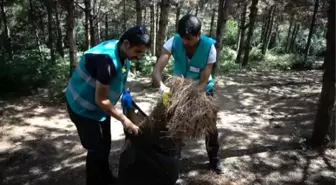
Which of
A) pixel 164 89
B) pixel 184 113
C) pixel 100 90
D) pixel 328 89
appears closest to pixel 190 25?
pixel 164 89

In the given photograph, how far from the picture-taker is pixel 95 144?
115 inches

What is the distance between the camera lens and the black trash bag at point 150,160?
8.69 ft

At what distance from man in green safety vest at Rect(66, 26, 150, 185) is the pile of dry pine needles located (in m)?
0.25

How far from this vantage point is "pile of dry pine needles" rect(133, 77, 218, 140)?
2.38 m

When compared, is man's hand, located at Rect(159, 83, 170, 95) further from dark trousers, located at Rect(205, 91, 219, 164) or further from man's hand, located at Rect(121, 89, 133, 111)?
dark trousers, located at Rect(205, 91, 219, 164)

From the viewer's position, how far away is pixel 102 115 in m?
2.92

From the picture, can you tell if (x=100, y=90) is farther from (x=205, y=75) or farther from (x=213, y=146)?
(x=213, y=146)

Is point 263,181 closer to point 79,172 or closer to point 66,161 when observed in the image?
point 79,172

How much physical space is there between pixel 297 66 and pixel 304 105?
Result: 9.38 metres

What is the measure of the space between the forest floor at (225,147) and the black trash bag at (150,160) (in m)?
0.79

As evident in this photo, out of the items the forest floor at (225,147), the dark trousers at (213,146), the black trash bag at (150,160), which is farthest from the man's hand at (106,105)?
the forest floor at (225,147)

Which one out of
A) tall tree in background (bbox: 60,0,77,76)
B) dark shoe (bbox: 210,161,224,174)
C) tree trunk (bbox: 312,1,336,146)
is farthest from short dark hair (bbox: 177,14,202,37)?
tall tree in background (bbox: 60,0,77,76)

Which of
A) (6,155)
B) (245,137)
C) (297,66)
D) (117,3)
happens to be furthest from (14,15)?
(245,137)

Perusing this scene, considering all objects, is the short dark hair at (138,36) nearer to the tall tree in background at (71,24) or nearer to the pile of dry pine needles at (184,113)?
the pile of dry pine needles at (184,113)
